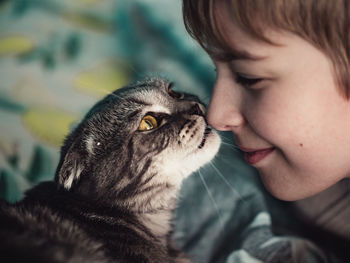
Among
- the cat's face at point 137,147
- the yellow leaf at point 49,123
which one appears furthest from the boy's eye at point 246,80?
the yellow leaf at point 49,123

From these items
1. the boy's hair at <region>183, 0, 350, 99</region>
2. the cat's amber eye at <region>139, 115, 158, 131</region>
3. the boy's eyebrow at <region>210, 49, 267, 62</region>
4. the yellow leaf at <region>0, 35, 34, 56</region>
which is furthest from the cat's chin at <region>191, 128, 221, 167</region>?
the yellow leaf at <region>0, 35, 34, 56</region>

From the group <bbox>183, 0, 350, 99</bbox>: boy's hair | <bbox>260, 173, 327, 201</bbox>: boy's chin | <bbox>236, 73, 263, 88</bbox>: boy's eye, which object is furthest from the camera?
<bbox>260, 173, 327, 201</bbox>: boy's chin

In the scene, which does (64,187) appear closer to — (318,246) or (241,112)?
(241,112)

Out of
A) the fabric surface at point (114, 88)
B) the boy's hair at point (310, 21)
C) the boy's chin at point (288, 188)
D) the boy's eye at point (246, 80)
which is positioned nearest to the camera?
the boy's hair at point (310, 21)

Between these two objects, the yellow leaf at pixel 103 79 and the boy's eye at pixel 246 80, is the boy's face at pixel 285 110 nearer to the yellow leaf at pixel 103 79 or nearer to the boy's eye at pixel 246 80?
the boy's eye at pixel 246 80

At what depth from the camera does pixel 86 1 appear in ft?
4.23

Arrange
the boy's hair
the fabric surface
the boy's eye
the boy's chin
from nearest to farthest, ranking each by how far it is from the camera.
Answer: the boy's hair, the boy's eye, the boy's chin, the fabric surface

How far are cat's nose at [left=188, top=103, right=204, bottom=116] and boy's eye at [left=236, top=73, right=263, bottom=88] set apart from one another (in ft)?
0.69

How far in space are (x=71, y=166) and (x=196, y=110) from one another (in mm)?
379

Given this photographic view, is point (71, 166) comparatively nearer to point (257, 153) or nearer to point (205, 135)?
point (205, 135)

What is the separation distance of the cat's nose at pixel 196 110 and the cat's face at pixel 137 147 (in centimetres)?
1

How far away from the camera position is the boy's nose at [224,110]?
924 mm

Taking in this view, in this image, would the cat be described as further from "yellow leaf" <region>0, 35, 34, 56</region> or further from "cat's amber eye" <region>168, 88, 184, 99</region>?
"yellow leaf" <region>0, 35, 34, 56</region>

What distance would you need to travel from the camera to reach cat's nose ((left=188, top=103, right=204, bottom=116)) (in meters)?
1.08
